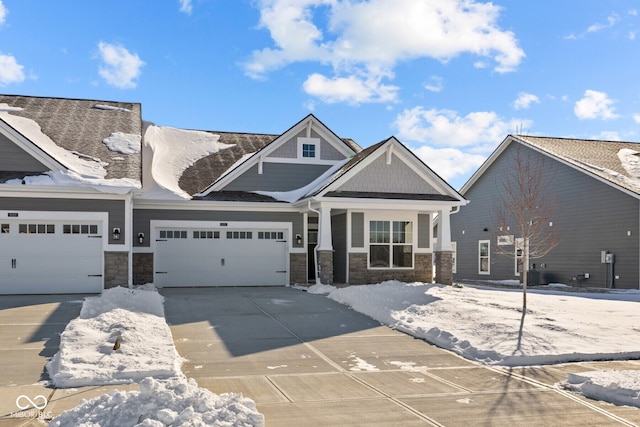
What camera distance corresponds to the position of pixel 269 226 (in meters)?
21.2

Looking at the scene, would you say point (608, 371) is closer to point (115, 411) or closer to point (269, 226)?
point (115, 411)

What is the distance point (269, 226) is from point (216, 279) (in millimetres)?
2519

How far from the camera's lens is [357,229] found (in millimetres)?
20828

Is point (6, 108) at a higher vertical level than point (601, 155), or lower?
higher

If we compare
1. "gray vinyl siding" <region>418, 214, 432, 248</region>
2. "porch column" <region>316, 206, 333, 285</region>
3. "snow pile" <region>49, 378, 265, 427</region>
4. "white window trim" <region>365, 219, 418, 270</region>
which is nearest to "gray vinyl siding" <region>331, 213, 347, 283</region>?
"white window trim" <region>365, 219, 418, 270</region>

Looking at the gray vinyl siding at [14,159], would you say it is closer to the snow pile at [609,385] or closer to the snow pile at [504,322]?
the snow pile at [504,322]

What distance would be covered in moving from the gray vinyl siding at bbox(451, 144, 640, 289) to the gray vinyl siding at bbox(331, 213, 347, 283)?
9160 millimetres

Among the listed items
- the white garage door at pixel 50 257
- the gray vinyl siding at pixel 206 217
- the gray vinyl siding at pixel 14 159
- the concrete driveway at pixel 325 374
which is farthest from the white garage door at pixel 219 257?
the concrete driveway at pixel 325 374

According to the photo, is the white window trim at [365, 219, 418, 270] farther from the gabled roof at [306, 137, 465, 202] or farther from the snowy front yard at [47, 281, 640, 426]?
the snowy front yard at [47, 281, 640, 426]

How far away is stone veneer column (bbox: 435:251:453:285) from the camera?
67.7 ft

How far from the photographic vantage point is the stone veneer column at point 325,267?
64.0 feet

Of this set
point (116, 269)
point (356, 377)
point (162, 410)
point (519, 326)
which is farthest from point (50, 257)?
point (162, 410)

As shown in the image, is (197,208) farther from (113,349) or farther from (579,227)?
(579,227)

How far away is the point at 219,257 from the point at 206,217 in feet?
4.57
